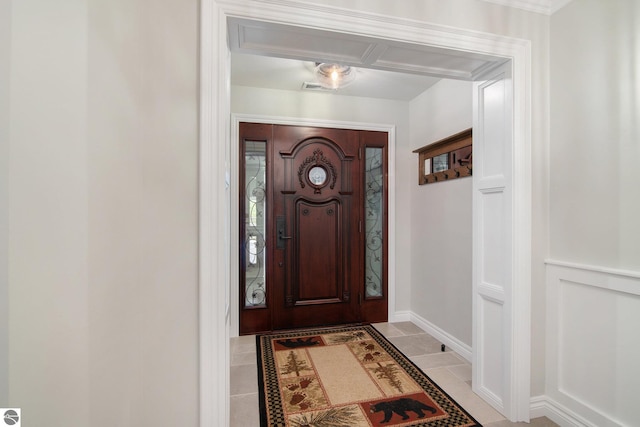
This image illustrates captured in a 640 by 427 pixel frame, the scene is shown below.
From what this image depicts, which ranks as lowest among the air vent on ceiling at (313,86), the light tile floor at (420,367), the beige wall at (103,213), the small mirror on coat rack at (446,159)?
the light tile floor at (420,367)

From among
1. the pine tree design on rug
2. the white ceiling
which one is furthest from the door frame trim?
the pine tree design on rug

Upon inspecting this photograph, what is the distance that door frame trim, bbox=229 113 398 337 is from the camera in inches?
112

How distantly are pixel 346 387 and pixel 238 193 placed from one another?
199 cm

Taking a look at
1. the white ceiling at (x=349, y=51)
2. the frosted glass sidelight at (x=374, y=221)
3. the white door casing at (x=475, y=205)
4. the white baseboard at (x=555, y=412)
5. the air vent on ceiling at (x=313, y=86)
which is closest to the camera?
the white door casing at (x=475, y=205)

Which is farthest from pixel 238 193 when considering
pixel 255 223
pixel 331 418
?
pixel 331 418

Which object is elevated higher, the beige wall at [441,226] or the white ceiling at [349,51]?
the white ceiling at [349,51]

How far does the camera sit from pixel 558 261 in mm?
1616

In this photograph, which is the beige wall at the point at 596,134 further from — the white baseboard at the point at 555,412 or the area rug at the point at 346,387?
the area rug at the point at 346,387

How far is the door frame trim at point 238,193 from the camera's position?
9.33 ft

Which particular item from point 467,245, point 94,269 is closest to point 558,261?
point 467,245

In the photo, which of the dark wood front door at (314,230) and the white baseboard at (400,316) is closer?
the dark wood front door at (314,230)

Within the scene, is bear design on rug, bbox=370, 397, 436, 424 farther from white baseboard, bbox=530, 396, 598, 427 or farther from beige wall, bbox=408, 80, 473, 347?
beige wall, bbox=408, 80, 473, 347

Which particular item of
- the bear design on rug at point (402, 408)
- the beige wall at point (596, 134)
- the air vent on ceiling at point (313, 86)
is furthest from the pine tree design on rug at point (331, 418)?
the air vent on ceiling at point (313, 86)

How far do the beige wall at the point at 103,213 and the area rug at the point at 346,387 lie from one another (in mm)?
773
